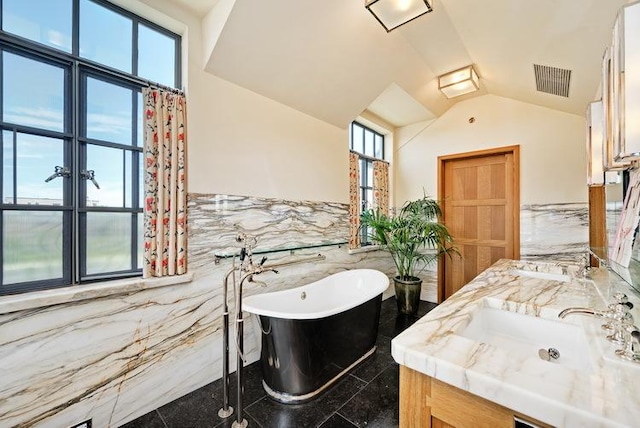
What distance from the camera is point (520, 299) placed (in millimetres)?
1366

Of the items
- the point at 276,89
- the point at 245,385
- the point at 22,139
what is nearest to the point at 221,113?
the point at 276,89

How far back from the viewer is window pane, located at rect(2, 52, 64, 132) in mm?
1446

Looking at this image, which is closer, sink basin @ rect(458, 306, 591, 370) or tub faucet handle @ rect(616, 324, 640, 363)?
tub faucet handle @ rect(616, 324, 640, 363)

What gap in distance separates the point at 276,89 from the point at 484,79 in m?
2.42

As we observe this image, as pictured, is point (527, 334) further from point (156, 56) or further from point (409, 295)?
point (156, 56)

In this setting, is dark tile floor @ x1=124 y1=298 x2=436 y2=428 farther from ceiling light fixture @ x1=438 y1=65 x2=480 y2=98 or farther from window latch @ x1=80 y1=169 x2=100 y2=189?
ceiling light fixture @ x1=438 y1=65 x2=480 y2=98

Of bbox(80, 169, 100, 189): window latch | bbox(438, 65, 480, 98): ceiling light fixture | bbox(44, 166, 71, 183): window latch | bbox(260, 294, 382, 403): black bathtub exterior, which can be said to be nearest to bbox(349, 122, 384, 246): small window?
bbox(438, 65, 480, 98): ceiling light fixture

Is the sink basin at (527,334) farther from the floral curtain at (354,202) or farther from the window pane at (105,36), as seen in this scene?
the window pane at (105,36)

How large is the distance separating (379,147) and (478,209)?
1.72 meters

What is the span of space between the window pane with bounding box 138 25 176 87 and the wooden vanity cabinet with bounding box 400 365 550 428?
2418 mm

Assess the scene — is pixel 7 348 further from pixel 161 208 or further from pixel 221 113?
pixel 221 113

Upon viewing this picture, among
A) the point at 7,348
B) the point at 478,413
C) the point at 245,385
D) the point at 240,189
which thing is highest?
the point at 240,189

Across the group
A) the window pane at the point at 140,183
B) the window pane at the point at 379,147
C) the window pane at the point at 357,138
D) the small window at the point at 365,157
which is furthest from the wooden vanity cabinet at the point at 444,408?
the window pane at the point at 379,147

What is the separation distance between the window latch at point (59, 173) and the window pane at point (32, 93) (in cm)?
23
